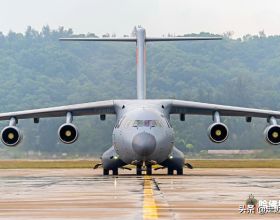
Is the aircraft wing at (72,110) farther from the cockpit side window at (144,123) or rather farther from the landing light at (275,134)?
the landing light at (275,134)

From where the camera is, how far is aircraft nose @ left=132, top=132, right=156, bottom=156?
1158 inches

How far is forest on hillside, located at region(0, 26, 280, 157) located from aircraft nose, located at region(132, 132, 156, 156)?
24.3m

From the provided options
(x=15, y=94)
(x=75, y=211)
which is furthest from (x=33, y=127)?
(x=75, y=211)

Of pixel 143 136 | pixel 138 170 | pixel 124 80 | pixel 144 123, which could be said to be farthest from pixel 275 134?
pixel 124 80

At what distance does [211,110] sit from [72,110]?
482 centimetres

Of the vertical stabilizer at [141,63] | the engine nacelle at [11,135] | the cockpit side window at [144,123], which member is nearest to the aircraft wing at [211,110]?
the vertical stabilizer at [141,63]

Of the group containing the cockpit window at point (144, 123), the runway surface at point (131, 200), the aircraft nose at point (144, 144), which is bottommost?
the runway surface at point (131, 200)

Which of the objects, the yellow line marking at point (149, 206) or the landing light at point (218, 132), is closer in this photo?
the yellow line marking at point (149, 206)

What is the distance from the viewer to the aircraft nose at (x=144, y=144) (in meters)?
29.4

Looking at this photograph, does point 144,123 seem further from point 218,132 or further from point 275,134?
point 275,134

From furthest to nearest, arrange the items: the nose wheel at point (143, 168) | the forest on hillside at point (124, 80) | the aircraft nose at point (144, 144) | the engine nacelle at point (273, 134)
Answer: the forest on hillside at point (124, 80) < the engine nacelle at point (273, 134) < the nose wheel at point (143, 168) < the aircraft nose at point (144, 144)

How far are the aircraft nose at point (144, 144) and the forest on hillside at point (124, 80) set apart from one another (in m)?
24.3

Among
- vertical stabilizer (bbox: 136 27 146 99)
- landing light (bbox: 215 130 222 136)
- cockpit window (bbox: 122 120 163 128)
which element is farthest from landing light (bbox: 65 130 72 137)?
landing light (bbox: 215 130 222 136)

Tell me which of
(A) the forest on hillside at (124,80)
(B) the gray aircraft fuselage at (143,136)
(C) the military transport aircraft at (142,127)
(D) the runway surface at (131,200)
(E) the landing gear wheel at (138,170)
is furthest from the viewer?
(A) the forest on hillside at (124,80)
